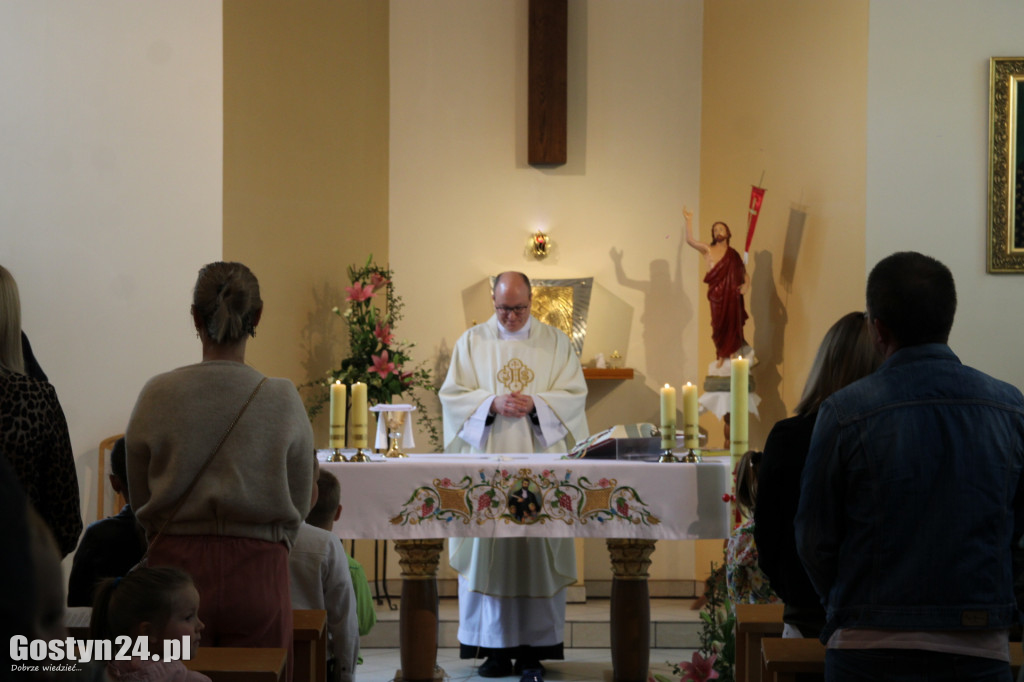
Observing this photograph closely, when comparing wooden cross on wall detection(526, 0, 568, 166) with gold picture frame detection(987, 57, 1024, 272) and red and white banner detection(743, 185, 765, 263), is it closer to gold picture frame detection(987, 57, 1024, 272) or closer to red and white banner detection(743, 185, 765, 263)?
red and white banner detection(743, 185, 765, 263)

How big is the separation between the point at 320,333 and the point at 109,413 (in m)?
1.57

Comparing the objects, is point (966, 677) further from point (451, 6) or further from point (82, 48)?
point (451, 6)

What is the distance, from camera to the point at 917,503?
207 cm

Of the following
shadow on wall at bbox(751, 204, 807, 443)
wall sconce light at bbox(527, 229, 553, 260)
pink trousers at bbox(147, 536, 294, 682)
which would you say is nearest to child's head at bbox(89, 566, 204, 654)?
pink trousers at bbox(147, 536, 294, 682)

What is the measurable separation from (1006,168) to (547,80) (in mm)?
3271

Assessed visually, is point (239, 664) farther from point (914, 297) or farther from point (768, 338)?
point (768, 338)

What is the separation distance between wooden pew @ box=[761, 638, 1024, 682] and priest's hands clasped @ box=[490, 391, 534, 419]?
3162 millimetres

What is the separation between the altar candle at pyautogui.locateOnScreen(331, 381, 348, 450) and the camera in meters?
4.51

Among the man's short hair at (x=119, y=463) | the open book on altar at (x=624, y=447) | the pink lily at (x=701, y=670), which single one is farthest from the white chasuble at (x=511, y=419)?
the man's short hair at (x=119, y=463)

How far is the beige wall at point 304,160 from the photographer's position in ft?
20.0

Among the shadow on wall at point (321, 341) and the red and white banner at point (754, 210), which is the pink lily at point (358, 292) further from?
the red and white banner at point (754, 210)

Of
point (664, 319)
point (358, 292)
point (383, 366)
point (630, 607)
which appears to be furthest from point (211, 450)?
point (664, 319)

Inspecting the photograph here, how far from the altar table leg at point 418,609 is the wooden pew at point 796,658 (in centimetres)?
254

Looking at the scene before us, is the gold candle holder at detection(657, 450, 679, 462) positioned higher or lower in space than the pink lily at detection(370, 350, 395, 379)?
lower
